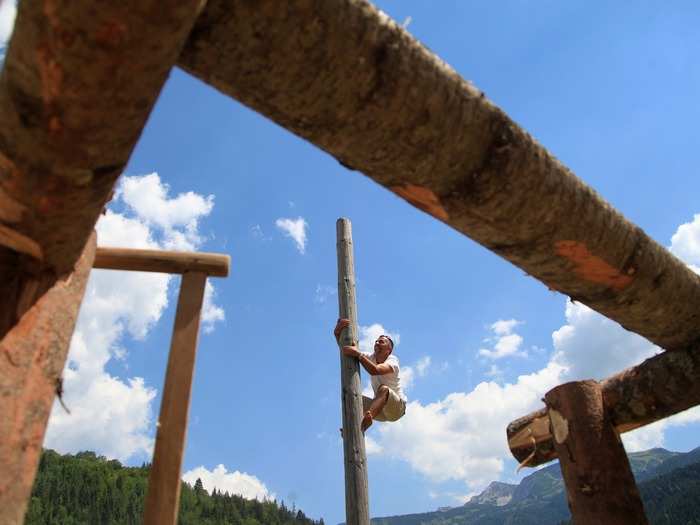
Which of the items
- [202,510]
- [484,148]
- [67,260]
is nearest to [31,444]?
[67,260]

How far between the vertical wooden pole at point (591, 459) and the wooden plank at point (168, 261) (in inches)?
118

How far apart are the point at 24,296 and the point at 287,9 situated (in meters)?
1.33

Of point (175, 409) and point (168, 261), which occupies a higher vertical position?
point (168, 261)

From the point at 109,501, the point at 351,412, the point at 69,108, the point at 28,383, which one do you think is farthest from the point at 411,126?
the point at 109,501

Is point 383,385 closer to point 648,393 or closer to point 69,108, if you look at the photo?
point 648,393

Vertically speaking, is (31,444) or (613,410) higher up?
(613,410)

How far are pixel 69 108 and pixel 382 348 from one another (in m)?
5.65

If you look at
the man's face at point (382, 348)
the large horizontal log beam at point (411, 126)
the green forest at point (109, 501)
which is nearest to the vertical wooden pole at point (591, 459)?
the large horizontal log beam at point (411, 126)

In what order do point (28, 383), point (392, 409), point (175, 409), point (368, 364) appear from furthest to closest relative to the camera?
point (392, 409) < point (368, 364) < point (175, 409) < point (28, 383)

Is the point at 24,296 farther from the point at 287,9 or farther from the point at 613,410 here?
the point at 613,410

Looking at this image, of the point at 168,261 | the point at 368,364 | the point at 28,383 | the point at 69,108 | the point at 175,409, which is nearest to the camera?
the point at 69,108

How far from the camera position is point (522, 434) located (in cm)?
491

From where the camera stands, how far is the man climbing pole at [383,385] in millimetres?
6126

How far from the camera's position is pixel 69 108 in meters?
1.46
